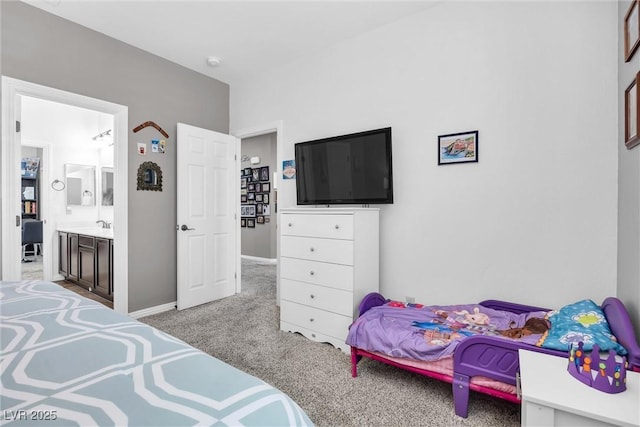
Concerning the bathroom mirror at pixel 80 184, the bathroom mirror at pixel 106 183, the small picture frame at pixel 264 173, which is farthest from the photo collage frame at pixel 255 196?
the bathroom mirror at pixel 80 184

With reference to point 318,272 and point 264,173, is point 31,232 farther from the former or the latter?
point 318,272

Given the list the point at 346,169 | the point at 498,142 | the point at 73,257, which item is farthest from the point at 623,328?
the point at 73,257

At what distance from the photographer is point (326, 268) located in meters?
2.50

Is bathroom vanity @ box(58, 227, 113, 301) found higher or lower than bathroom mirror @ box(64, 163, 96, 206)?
lower

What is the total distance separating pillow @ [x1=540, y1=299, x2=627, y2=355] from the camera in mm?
1388

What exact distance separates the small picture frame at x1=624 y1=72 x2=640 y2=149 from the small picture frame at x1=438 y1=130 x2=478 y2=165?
0.81 meters

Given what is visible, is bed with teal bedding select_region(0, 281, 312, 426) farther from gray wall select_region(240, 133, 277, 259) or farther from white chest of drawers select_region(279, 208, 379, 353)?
gray wall select_region(240, 133, 277, 259)

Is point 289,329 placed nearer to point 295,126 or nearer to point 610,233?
point 295,126

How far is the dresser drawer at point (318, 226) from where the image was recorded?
7.83 feet

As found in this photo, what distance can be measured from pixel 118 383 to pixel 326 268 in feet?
6.13

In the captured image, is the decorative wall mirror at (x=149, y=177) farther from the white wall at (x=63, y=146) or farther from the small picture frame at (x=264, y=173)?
the small picture frame at (x=264, y=173)

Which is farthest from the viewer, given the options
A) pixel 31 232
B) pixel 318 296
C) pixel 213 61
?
pixel 31 232

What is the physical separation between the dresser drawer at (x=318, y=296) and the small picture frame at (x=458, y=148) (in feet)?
4.32

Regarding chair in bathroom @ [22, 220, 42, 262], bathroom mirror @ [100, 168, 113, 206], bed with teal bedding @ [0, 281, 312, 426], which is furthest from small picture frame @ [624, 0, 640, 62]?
chair in bathroom @ [22, 220, 42, 262]
